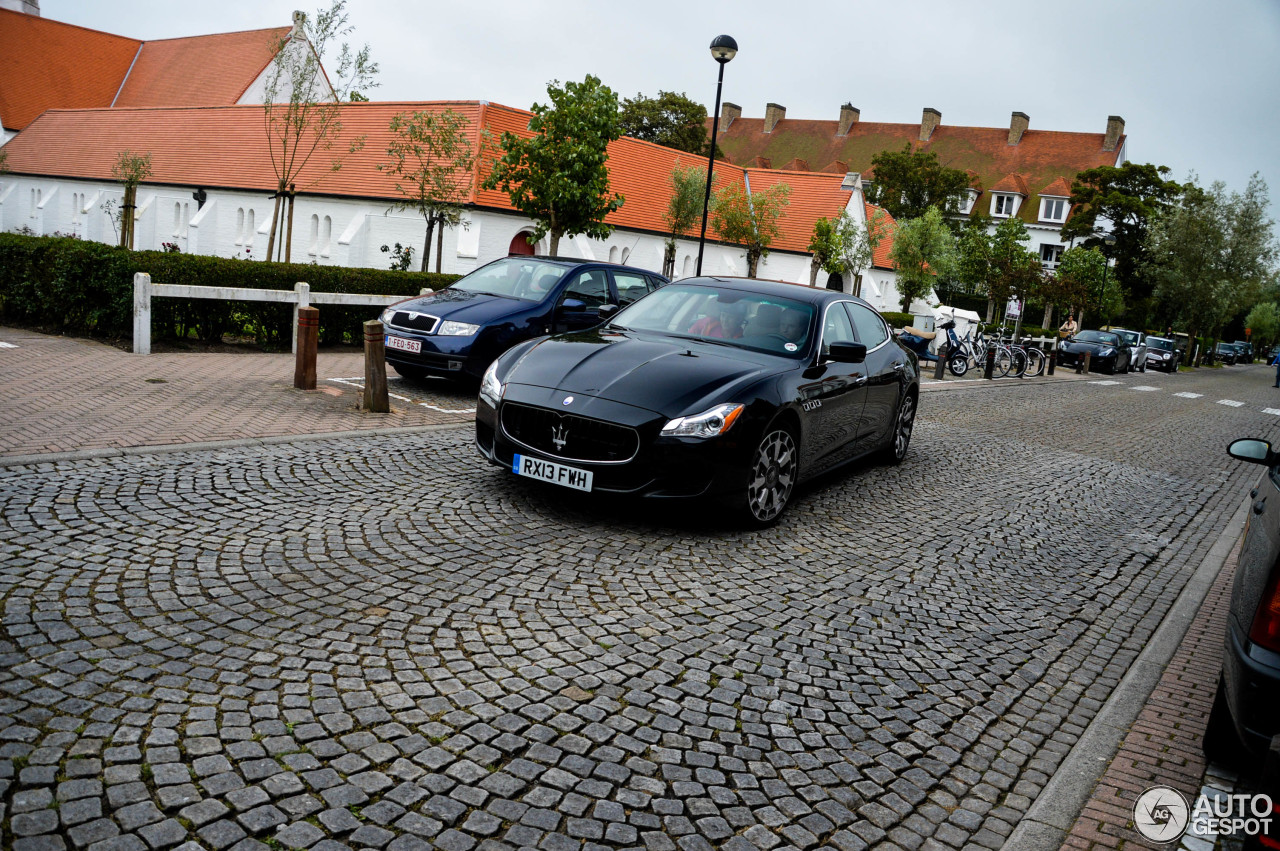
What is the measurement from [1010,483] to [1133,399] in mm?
16844

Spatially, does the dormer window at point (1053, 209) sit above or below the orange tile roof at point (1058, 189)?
below

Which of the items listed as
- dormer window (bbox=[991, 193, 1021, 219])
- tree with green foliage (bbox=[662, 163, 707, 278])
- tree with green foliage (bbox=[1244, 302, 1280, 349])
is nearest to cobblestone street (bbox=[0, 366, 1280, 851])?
tree with green foliage (bbox=[662, 163, 707, 278])

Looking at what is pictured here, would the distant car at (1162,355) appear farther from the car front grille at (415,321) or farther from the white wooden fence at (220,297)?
the car front grille at (415,321)

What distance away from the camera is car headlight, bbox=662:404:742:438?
574 centimetres

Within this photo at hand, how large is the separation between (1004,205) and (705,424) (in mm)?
81858

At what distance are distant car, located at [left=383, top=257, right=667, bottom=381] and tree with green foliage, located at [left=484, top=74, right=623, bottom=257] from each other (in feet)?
31.4

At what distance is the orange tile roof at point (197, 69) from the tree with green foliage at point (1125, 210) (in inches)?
2232

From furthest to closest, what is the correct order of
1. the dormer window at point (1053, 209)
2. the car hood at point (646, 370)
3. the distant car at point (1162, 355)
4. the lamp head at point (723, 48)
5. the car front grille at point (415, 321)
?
1. the dormer window at point (1053, 209)
2. the distant car at point (1162, 355)
3. the lamp head at point (723, 48)
4. the car front grille at point (415, 321)
5. the car hood at point (646, 370)

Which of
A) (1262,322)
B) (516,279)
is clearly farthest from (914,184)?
(1262,322)

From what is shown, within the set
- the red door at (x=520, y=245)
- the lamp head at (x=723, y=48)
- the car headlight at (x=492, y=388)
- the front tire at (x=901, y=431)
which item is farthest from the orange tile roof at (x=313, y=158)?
the car headlight at (x=492, y=388)

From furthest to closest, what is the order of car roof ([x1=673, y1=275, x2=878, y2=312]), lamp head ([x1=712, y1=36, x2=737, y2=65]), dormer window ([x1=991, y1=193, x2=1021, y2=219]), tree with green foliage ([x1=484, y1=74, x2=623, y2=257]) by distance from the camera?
dormer window ([x1=991, y1=193, x2=1021, y2=219]) < tree with green foliage ([x1=484, y1=74, x2=623, y2=257]) < lamp head ([x1=712, y1=36, x2=737, y2=65]) < car roof ([x1=673, y1=275, x2=878, y2=312])

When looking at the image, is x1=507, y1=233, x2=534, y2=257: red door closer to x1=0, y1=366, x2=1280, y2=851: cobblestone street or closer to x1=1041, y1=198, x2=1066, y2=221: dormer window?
x1=0, y1=366, x2=1280, y2=851: cobblestone street

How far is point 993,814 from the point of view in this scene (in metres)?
3.31

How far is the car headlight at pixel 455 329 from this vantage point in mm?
10625
